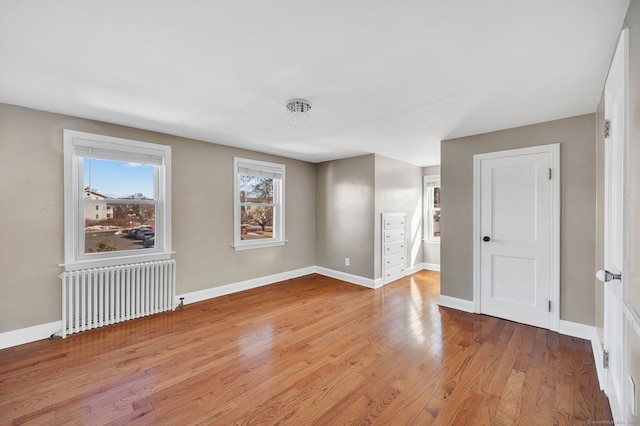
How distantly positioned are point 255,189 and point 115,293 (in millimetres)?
2425

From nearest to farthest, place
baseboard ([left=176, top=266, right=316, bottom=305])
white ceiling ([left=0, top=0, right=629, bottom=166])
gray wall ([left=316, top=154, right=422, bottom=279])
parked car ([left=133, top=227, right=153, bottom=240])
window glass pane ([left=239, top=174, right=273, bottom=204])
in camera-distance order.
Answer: white ceiling ([left=0, top=0, right=629, bottom=166])
parked car ([left=133, top=227, right=153, bottom=240])
baseboard ([left=176, top=266, right=316, bottom=305])
window glass pane ([left=239, top=174, right=273, bottom=204])
gray wall ([left=316, top=154, right=422, bottom=279])

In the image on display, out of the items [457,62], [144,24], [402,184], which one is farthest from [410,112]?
[402,184]

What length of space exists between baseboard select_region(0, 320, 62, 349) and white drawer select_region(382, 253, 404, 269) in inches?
172

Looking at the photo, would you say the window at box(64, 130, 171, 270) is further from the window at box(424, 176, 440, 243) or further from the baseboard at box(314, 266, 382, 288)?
the window at box(424, 176, 440, 243)

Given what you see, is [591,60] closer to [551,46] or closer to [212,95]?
[551,46]

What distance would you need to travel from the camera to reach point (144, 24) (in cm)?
150

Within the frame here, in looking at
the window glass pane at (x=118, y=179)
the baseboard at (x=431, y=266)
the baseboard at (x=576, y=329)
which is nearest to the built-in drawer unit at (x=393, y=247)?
the baseboard at (x=431, y=266)

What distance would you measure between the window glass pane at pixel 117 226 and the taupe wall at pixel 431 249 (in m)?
5.22

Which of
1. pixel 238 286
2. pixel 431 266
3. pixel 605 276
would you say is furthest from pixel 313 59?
pixel 431 266

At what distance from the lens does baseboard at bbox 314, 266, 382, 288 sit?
465cm

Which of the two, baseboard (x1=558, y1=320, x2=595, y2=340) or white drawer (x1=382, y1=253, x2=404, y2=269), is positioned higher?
white drawer (x1=382, y1=253, x2=404, y2=269)

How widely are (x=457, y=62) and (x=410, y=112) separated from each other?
934 mm

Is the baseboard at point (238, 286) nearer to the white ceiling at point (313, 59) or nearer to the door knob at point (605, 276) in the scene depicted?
the white ceiling at point (313, 59)

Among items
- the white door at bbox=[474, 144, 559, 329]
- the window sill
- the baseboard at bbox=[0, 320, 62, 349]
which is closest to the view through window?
the baseboard at bbox=[0, 320, 62, 349]
